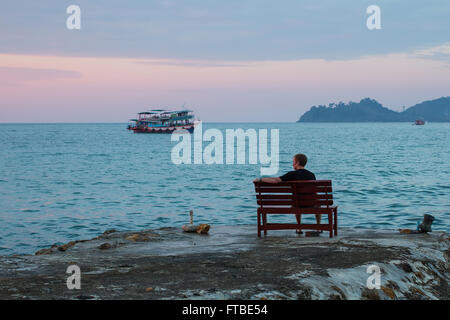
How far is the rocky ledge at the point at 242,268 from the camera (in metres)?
5.70

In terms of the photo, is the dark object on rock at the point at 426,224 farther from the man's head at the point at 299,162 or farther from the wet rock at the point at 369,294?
the wet rock at the point at 369,294

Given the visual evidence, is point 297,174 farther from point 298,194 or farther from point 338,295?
point 338,295

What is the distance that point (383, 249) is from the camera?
8.05 meters

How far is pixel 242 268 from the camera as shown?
6809 mm

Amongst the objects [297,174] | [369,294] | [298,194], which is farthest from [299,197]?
[369,294]

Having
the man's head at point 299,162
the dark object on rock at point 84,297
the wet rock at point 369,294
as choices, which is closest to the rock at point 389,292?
the wet rock at point 369,294

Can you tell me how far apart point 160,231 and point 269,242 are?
2.95m

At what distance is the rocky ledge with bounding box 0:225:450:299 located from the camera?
5695 millimetres
